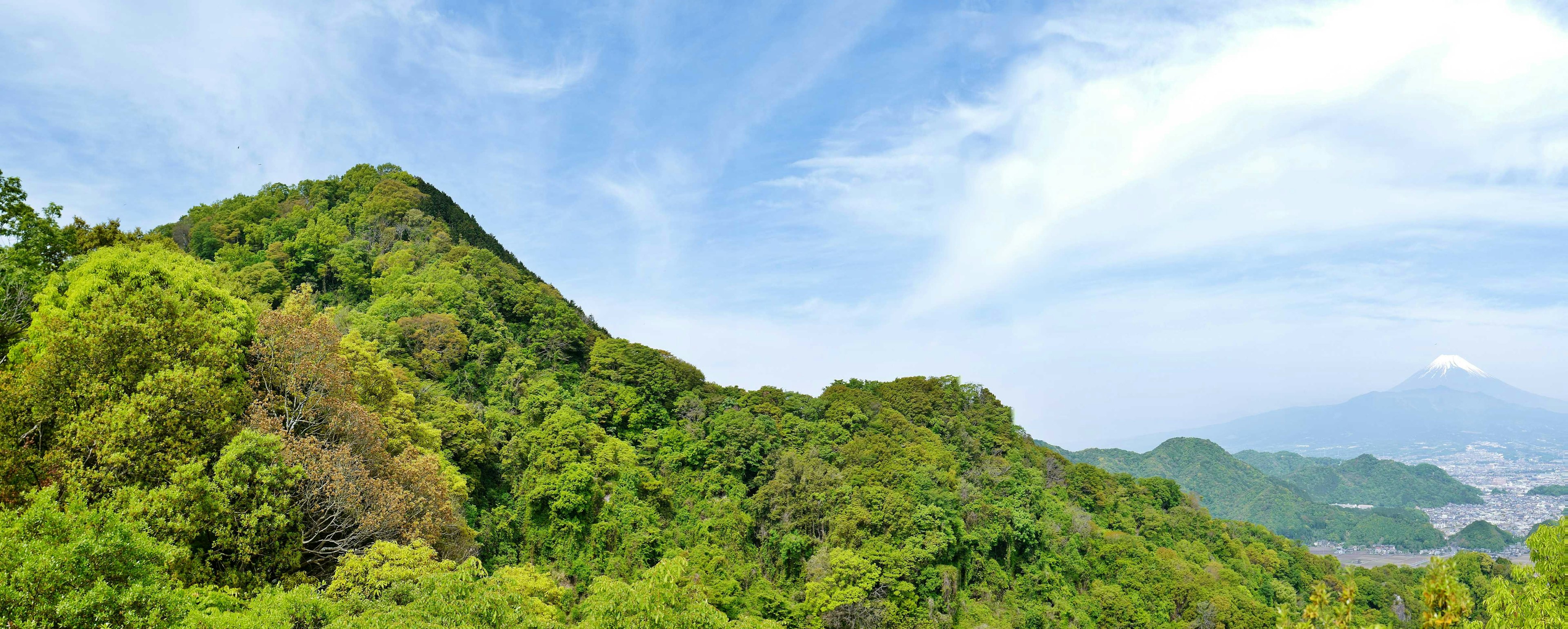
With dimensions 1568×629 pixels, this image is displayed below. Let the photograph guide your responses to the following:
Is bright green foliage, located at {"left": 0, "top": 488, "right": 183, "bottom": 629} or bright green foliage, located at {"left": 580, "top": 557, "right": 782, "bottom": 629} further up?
bright green foliage, located at {"left": 0, "top": 488, "right": 183, "bottom": 629}

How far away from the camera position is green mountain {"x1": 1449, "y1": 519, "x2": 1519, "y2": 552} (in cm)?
10000

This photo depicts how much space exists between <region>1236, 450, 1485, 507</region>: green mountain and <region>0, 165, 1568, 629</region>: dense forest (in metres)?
108

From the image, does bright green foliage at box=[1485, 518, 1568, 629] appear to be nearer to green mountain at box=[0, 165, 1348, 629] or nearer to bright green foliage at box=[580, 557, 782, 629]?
bright green foliage at box=[580, 557, 782, 629]

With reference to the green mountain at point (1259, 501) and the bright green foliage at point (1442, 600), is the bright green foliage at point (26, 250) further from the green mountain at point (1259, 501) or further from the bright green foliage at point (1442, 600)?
the green mountain at point (1259, 501)

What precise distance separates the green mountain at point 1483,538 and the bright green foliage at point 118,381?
14358cm

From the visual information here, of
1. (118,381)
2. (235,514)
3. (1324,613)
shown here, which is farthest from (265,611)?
(1324,613)

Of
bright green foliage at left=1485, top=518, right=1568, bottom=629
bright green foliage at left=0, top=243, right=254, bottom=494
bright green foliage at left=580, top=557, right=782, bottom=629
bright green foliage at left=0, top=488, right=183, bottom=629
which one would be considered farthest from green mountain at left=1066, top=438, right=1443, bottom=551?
bright green foliage at left=0, top=488, right=183, bottom=629

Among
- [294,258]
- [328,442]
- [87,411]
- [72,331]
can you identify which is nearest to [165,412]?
[87,411]

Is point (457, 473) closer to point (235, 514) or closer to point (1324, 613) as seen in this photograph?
point (235, 514)

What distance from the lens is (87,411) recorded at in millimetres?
14469

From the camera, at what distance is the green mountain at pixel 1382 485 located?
143 meters

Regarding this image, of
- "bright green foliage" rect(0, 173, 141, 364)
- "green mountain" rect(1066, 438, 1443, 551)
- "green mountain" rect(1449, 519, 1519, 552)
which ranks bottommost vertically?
"green mountain" rect(1449, 519, 1519, 552)

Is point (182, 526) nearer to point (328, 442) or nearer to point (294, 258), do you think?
point (328, 442)

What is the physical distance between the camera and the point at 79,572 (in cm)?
1012
